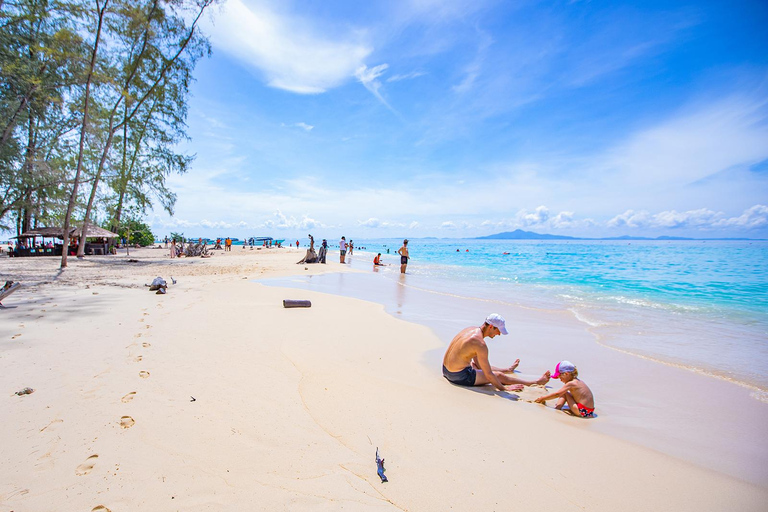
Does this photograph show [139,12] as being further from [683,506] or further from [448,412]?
[683,506]

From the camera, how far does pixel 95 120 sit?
17.9 metres

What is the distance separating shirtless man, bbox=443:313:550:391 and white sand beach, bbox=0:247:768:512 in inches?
7.2

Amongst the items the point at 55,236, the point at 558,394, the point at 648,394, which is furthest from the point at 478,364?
the point at 55,236

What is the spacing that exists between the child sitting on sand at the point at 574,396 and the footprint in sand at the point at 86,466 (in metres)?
4.36

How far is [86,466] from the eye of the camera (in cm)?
230

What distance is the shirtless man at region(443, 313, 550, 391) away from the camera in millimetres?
4348

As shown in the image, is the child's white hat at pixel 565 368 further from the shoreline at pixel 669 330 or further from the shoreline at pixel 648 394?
the shoreline at pixel 669 330

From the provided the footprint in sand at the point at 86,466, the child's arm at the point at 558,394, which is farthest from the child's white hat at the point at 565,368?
the footprint in sand at the point at 86,466

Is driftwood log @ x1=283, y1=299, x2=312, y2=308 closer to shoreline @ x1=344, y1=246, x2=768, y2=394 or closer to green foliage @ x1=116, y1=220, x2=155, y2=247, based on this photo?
shoreline @ x1=344, y1=246, x2=768, y2=394

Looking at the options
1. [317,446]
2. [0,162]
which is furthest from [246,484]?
[0,162]

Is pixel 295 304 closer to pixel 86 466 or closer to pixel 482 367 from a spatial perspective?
pixel 482 367

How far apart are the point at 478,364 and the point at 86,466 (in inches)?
155

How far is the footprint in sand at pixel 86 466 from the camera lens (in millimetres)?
2238

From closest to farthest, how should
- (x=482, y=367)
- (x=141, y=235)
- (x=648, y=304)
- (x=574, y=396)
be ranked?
1. (x=574, y=396)
2. (x=482, y=367)
3. (x=648, y=304)
4. (x=141, y=235)
